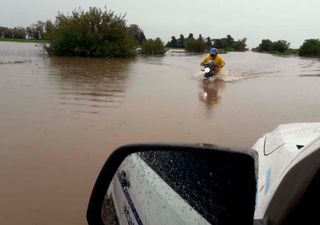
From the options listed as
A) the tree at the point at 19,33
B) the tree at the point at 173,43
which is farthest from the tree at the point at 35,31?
the tree at the point at 173,43

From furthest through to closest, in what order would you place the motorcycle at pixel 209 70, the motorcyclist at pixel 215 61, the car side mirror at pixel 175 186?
the motorcyclist at pixel 215 61 → the motorcycle at pixel 209 70 → the car side mirror at pixel 175 186

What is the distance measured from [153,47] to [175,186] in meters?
41.2

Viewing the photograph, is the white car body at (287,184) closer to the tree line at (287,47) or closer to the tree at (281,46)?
the tree line at (287,47)

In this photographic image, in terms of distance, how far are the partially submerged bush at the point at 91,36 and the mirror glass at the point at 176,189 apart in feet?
95.1

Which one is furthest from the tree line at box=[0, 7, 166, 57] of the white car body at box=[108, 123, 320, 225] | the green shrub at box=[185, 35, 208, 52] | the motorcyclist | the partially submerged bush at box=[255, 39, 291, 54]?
the partially submerged bush at box=[255, 39, 291, 54]

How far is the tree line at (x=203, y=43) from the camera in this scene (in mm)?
57562

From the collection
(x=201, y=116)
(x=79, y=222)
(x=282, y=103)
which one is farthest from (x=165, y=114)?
(x=79, y=222)

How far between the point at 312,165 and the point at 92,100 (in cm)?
900

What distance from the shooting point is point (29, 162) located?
5.52m

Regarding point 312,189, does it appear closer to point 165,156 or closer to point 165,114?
point 165,156

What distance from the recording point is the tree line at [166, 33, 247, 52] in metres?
57.6

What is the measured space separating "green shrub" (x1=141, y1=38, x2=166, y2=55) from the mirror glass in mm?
40784

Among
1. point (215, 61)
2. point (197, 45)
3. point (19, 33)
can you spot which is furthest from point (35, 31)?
point (215, 61)

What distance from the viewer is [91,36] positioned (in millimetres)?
31172
